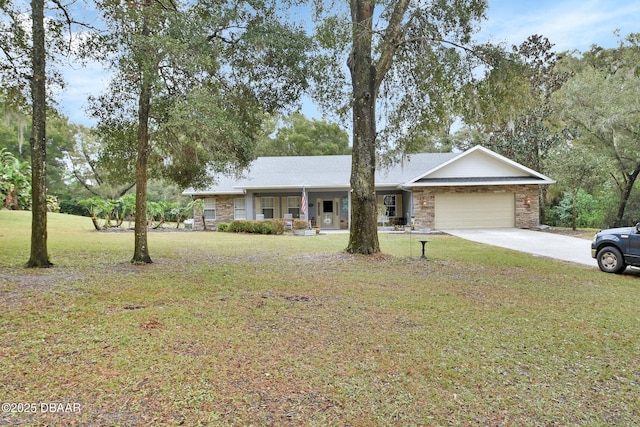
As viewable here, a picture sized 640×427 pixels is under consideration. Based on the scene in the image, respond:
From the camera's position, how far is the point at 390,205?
22.7 m

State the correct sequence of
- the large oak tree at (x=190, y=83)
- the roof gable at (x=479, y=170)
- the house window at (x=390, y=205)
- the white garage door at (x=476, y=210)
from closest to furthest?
the large oak tree at (x=190, y=83)
the roof gable at (x=479, y=170)
the white garage door at (x=476, y=210)
the house window at (x=390, y=205)

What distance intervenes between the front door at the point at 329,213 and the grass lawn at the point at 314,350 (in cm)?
1521

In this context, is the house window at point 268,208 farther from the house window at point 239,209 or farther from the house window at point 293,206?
the house window at point 239,209

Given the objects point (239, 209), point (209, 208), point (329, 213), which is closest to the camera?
point (239, 209)

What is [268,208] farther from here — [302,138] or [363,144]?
[302,138]

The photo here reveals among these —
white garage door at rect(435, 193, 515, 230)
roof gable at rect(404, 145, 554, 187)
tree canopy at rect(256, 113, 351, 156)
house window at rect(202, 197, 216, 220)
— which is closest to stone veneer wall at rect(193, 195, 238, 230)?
house window at rect(202, 197, 216, 220)

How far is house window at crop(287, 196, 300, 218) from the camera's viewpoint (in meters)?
22.6

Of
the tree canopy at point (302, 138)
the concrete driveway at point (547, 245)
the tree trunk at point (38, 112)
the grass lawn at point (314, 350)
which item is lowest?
the grass lawn at point (314, 350)

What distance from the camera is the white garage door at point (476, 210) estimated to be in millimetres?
20641

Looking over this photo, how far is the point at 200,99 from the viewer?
701 cm

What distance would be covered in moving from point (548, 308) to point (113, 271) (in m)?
7.76

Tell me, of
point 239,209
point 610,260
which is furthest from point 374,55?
point 239,209

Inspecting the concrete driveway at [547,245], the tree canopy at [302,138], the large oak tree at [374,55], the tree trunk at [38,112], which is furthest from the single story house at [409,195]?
the tree canopy at [302,138]

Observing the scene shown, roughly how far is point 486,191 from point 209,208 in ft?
51.0
